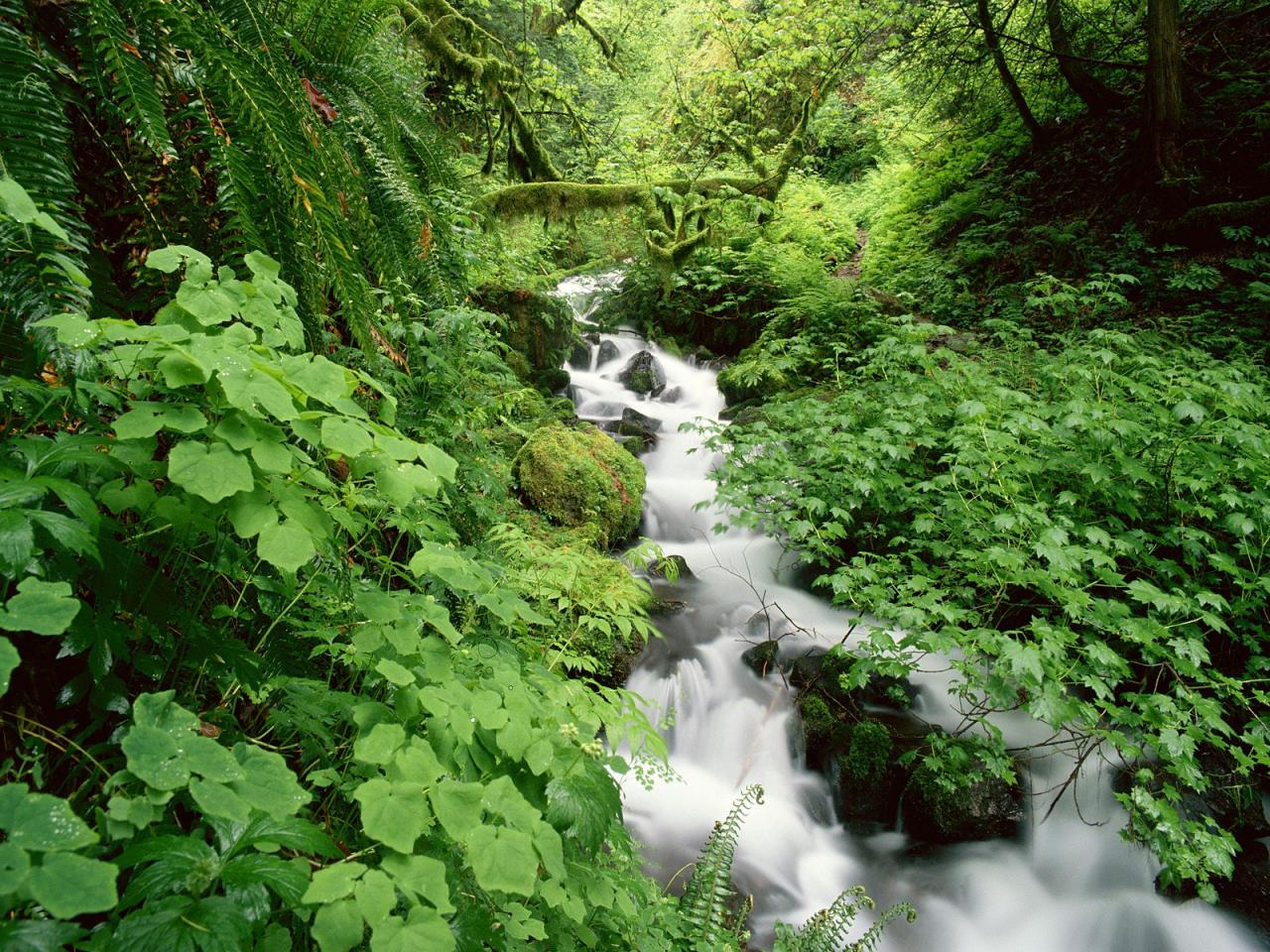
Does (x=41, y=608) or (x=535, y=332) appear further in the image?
(x=535, y=332)

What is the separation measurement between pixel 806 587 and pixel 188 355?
5.03 m

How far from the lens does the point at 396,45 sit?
4855mm

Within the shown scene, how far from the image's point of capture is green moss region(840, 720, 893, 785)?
3.61 m

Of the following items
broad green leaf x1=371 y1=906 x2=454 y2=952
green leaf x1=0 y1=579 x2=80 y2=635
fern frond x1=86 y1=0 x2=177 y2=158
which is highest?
fern frond x1=86 y1=0 x2=177 y2=158

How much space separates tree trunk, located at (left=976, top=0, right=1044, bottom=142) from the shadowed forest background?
0.83 feet

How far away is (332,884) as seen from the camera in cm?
80

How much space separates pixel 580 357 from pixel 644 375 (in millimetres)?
1101

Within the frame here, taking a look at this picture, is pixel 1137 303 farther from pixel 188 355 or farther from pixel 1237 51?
pixel 188 355

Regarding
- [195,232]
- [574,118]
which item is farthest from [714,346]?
[195,232]

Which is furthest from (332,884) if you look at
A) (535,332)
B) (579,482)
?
(535,332)

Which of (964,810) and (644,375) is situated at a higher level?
(644,375)

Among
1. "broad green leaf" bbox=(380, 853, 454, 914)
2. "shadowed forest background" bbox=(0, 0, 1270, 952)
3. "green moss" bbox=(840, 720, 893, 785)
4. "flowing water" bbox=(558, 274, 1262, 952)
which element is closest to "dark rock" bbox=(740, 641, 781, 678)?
"flowing water" bbox=(558, 274, 1262, 952)

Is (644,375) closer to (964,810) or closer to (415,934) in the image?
(964,810)

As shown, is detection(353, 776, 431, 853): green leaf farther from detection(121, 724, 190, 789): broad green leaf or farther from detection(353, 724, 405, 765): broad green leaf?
detection(121, 724, 190, 789): broad green leaf
